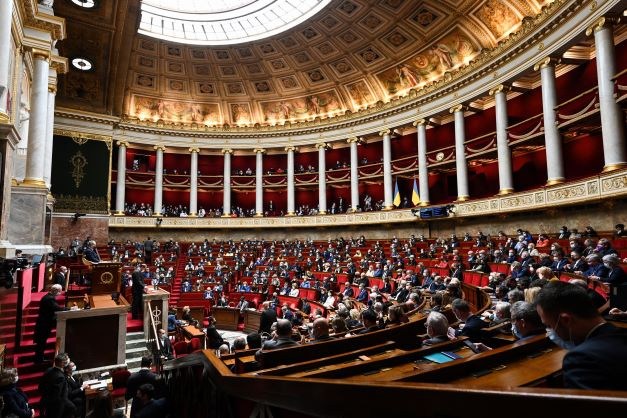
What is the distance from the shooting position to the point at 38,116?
11.0m

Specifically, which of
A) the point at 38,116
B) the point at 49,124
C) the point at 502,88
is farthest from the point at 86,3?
the point at 502,88

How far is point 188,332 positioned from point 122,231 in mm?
19037

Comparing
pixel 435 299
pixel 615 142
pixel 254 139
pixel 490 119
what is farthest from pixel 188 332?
pixel 254 139

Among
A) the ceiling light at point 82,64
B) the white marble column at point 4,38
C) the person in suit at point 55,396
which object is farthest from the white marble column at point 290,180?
the person in suit at point 55,396

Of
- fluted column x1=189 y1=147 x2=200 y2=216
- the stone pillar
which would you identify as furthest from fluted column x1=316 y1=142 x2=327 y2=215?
the stone pillar

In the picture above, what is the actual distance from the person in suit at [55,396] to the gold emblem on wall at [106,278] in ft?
20.7

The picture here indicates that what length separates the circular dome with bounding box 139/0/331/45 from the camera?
22297mm

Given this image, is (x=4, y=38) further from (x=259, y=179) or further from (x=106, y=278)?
(x=259, y=179)

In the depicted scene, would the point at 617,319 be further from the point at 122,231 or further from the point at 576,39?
the point at 122,231

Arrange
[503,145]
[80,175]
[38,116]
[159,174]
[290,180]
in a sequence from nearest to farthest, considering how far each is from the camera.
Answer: [38,116] → [503,145] → [80,175] → [159,174] → [290,180]

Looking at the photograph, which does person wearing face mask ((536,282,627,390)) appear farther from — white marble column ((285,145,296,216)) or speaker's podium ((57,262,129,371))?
white marble column ((285,145,296,216))

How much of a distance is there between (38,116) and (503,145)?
17.4m

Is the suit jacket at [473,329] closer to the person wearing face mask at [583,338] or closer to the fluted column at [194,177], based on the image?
the person wearing face mask at [583,338]

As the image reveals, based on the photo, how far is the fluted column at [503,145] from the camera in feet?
52.0
